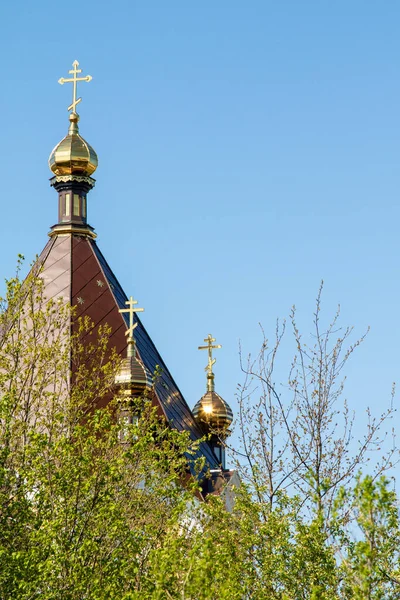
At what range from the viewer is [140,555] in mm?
12258

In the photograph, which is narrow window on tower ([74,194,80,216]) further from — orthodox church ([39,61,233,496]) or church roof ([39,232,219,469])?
church roof ([39,232,219,469])

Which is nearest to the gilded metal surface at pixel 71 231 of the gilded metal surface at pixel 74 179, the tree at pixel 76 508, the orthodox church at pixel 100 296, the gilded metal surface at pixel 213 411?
the orthodox church at pixel 100 296

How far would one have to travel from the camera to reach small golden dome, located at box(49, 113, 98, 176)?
82.1 ft

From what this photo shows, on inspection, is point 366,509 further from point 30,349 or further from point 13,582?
point 30,349

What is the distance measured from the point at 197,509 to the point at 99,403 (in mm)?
7361

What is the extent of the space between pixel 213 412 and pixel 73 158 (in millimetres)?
5318

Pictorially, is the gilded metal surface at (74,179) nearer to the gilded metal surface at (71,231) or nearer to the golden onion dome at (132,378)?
the gilded metal surface at (71,231)

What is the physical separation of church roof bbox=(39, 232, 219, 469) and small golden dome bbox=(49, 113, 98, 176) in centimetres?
155

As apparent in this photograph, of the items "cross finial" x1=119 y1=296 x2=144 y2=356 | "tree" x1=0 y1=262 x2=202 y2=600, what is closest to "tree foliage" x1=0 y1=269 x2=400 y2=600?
"tree" x1=0 y1=262 x2=202 y2=600

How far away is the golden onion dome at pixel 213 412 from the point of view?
24688 mm

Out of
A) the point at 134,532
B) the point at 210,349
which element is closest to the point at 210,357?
the point at 210,349

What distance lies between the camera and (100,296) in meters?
22.7

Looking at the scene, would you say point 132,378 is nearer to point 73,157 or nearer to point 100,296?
point 100,296

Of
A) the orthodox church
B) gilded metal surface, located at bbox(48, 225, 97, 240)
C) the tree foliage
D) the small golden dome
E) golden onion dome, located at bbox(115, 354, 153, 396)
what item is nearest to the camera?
the tree foliage
